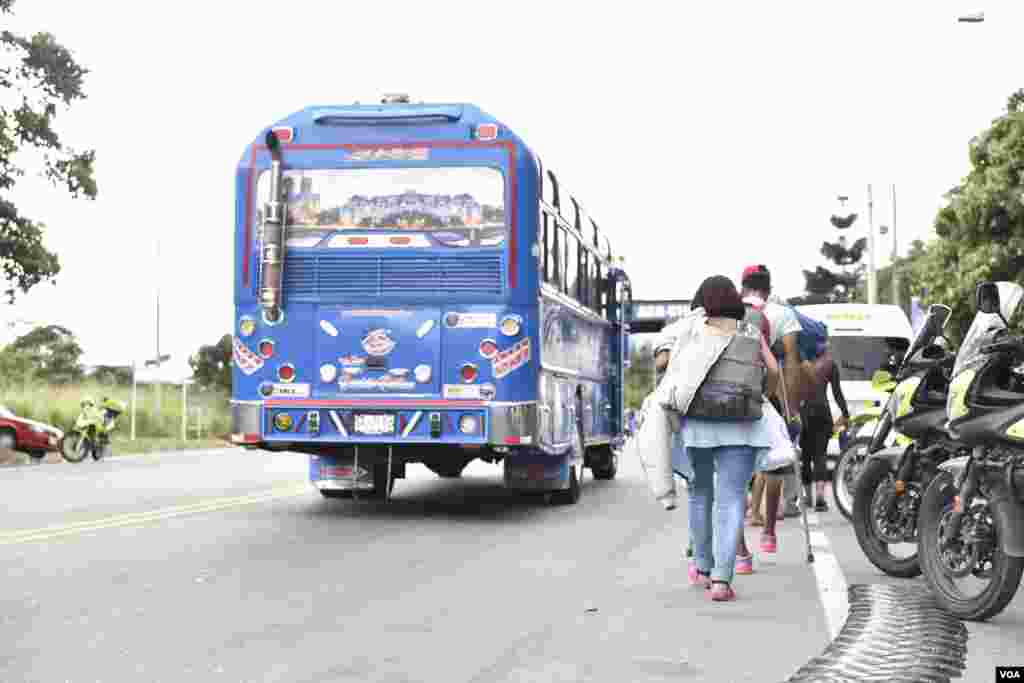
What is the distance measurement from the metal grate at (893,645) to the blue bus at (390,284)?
5.20 meters

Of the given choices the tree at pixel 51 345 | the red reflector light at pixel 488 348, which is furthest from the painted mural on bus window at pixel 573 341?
the tree at pixel 51 345

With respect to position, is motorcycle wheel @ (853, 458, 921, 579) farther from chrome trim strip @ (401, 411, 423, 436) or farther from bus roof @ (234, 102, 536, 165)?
bus roof @ (234, 102, 536, 165)

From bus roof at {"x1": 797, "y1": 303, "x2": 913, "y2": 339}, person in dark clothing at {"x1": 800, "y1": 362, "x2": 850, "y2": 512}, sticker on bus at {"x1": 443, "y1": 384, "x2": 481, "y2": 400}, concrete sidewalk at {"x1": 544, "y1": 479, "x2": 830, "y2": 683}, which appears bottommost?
concrete sidewalk at {"x1": 544, "y1": 479, "x2": 830, "y2": 683}

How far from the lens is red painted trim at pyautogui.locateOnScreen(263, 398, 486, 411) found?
42.3ft

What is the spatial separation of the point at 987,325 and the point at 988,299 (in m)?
0.16

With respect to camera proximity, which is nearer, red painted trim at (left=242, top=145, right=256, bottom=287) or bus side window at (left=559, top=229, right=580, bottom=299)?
red painted trim at (left=242, top=145, right=256, bottom=287)

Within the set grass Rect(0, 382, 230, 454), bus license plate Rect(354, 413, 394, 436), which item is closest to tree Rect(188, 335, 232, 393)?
grass Rect(0, 382, 230, 454)

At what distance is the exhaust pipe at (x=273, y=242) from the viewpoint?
517 inches

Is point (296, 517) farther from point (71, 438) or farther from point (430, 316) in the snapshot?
point (71, 438)

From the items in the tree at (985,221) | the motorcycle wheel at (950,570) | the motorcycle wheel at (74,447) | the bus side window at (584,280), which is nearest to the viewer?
the motorcycle wheel at (950,570)

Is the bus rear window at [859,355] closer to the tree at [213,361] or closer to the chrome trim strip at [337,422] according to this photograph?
the chrome trim strip at [337,422]

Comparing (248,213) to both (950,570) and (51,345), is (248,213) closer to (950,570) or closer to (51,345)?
(950,570)

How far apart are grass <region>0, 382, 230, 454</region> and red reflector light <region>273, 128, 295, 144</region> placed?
19.8 metres

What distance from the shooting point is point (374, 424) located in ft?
42.6
